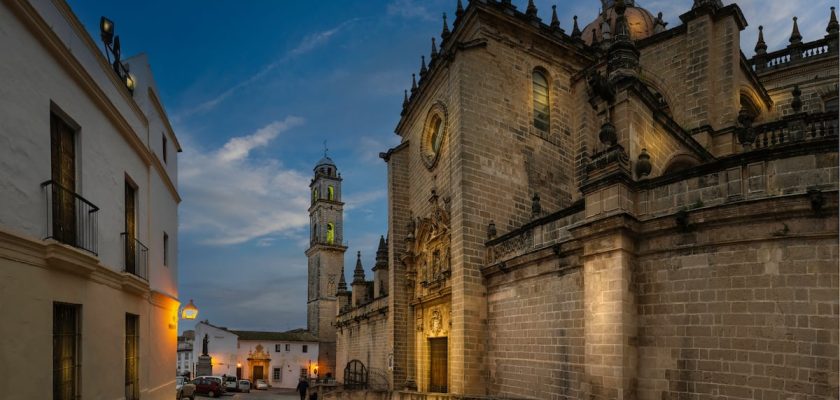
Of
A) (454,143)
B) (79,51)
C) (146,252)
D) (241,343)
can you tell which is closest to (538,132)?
(454,143)

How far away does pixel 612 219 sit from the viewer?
869 centimetres

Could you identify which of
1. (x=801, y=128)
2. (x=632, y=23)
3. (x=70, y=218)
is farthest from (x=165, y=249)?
(x=632, y=23)

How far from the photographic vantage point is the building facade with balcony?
5172 mm

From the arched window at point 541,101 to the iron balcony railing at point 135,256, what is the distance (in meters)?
12.5

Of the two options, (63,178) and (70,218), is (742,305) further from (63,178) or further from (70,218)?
(63,178)

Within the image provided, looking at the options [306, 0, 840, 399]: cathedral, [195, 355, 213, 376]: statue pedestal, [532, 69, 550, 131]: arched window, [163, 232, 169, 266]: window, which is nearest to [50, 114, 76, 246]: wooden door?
[163, 232, 169, 266]: window

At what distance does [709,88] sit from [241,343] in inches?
1791

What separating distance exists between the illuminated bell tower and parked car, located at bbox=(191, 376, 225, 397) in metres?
20.4

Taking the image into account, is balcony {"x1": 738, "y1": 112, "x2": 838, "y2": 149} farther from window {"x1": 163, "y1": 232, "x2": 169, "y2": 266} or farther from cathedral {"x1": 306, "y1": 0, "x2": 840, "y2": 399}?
window {"x1": 163, "y1": 232, "x2": 169, "y2": 266}

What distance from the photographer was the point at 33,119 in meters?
5.64

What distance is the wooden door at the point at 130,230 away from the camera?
28.1ft

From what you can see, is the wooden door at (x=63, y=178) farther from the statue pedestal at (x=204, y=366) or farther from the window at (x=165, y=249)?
the statue pedestal at (x=204, y=366)

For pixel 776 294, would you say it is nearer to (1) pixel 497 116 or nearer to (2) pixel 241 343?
(1) pixel 497 116

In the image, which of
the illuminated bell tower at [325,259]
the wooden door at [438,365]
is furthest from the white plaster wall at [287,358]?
the wooden door at [438,365]
